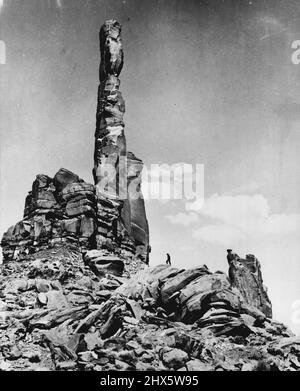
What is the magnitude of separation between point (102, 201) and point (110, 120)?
10.2m

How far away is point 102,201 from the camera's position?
130 ft

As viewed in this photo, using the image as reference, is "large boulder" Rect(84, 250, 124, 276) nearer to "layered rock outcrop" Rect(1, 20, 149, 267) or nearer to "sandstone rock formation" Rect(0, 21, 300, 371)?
"sandstone rock formation" Rect(0, 21, 300, 371)

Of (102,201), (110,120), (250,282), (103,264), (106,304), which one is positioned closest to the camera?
(106,304)

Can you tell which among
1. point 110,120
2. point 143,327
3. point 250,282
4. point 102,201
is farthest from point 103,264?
point 110,120

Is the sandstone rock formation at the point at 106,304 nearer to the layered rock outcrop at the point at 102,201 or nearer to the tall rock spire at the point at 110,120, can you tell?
the layered rock outcrop at the point at 102,201

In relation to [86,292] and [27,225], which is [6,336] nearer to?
[86,292]

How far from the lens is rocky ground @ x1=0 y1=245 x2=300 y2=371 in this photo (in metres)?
17.2

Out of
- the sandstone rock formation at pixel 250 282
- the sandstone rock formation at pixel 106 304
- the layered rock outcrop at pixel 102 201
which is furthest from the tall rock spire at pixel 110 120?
the sandstone rock formation at pixel 250 282

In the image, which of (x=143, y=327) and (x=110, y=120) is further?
(x=110, y=120)

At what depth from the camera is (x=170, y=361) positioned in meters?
17.0

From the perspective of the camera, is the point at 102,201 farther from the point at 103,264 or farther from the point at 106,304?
the point at 106,304

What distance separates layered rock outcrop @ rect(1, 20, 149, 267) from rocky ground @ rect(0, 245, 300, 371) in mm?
8064
